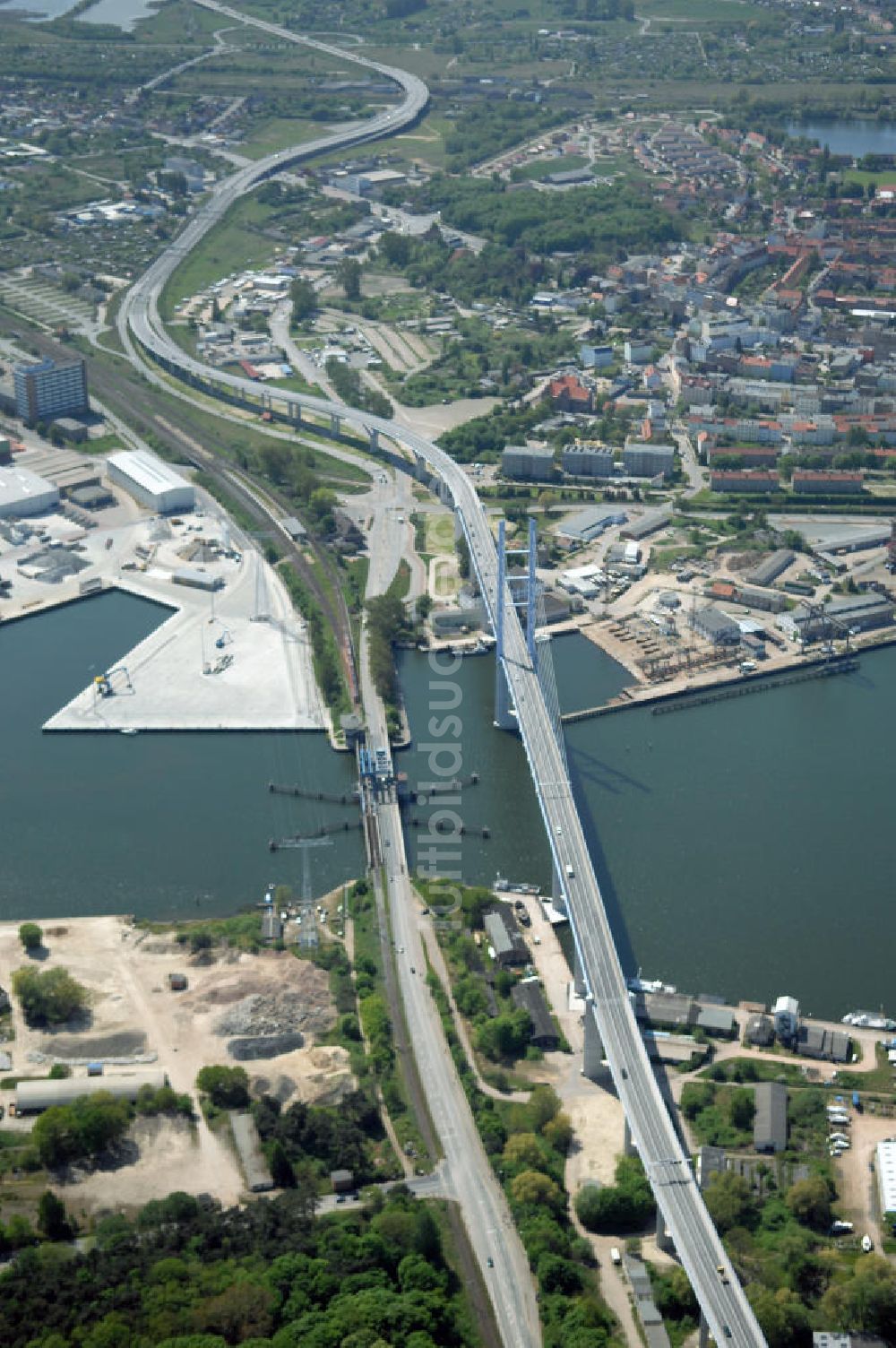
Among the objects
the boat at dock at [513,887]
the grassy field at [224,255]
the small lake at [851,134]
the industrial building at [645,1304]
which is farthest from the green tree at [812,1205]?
the small lake at [851,134]

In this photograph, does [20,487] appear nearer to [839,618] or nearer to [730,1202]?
[839,618]

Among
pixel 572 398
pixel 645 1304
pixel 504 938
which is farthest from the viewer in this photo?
pixel 572 398

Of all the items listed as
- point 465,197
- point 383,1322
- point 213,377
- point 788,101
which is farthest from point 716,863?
point 788,101

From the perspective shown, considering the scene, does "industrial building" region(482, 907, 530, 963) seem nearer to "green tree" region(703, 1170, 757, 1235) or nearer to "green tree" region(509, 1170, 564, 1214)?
"green tree" region(509, 1170, 564, 1214)

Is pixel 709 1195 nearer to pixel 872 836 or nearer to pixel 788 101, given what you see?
pixel 872 836

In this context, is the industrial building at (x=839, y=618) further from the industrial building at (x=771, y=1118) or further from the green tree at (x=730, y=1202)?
the green tree at (x=730, y=1202)

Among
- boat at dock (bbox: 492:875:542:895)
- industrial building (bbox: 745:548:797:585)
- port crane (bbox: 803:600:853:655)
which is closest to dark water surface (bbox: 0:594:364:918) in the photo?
boat at dock (bbox: 492:875:542:895)

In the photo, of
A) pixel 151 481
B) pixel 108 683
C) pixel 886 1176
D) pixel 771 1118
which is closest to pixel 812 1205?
pixel 886 1176
